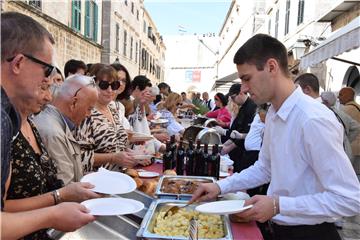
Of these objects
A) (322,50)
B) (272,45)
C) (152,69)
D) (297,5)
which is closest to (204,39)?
(152,69)

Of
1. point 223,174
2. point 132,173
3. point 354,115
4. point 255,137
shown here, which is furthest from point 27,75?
point 354,115

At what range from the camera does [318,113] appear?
153 centimetres

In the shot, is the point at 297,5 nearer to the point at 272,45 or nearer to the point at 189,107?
the point at 189,107

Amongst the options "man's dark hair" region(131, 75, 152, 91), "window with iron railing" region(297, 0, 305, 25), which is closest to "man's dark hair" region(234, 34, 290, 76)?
"man's dark hair" region(131, 75, 152, 91)

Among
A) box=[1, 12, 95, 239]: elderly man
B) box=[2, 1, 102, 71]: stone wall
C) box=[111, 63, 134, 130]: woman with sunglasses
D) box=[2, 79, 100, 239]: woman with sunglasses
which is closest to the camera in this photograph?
box=[1, 12, 95, 239]: elderly man

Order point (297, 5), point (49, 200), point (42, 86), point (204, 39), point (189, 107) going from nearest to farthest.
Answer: point (42, 86)
point (49, 200)
point (189, 107)
point (297, 5)
point (204, 39)

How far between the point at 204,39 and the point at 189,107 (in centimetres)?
4812

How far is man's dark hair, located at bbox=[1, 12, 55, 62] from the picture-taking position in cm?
115

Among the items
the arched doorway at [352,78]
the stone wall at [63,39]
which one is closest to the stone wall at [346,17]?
the arched doorway at [352,78]

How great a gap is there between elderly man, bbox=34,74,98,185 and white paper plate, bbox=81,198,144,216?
492mm

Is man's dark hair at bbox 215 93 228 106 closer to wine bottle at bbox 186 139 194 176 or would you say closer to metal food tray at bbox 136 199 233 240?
wine bottle at bbox 186 139 194 176

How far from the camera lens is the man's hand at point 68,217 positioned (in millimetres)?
1193

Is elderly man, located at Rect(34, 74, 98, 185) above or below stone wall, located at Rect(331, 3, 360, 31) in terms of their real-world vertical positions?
below

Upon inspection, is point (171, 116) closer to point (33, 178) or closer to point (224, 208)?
point (224, 208)
